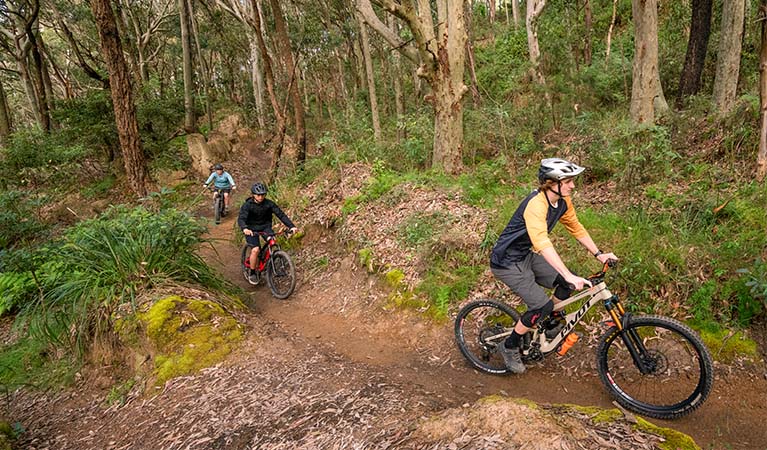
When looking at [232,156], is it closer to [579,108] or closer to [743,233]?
[579,108]

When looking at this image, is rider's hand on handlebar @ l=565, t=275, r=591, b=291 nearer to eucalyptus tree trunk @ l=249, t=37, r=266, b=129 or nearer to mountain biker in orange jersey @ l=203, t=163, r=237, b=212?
mountain biker in orange jersey @ l=203, t=163, r=237, b=212

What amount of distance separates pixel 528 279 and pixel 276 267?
17.1 ft

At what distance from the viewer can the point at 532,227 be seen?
141 inches

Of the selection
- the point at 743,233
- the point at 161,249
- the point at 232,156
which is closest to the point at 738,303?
the point at 743,233

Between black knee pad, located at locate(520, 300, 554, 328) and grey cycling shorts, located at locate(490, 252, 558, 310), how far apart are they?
3cm

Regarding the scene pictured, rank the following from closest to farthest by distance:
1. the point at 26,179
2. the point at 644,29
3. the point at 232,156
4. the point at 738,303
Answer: the point at 738,303 < the point at 644,29 < the point at 26,179 < the point at 232,156

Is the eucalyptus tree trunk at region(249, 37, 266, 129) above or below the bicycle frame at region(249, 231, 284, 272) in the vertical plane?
above

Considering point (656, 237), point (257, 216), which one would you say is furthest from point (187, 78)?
point (656, 237)

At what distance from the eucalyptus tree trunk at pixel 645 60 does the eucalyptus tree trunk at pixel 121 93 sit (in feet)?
35.7

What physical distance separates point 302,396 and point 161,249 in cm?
366

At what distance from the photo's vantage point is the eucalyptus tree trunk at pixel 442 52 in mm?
8039

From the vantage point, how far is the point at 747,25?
1045 centimetres

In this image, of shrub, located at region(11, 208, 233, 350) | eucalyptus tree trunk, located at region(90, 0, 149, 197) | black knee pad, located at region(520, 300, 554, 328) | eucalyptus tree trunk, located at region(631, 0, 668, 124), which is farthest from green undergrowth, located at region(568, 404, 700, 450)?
eucalyptus tree trunk, located at region(90, 0, 149, 197)

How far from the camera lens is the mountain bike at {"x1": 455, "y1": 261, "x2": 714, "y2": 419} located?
3457 mm
